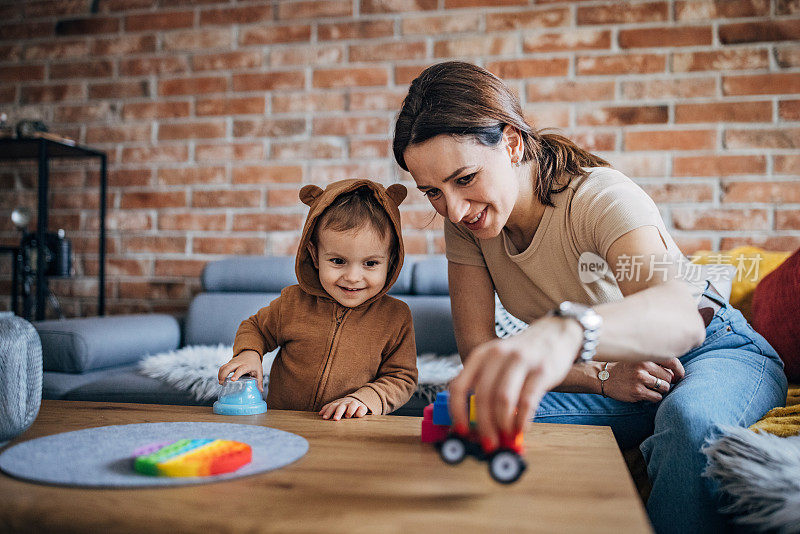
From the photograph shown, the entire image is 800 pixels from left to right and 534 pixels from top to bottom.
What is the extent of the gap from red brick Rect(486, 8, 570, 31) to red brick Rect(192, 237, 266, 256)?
3.82 feet

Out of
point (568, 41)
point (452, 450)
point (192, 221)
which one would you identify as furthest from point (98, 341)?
point (568, 41)

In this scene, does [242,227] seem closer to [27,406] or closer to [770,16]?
[27,406]

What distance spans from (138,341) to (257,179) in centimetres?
79

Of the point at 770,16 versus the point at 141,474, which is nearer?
the point at 141,474

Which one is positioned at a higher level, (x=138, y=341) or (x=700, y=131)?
(x=700, y=131)

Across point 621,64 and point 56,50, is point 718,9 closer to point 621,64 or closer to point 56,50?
point 621,64

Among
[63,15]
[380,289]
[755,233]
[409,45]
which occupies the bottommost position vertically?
[380,289]

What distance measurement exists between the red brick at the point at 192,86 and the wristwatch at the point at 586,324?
2.10 m

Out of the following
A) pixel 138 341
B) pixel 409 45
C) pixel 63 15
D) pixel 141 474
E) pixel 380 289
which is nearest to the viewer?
pixel 141 474

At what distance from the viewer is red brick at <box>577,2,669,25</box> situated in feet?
6.97

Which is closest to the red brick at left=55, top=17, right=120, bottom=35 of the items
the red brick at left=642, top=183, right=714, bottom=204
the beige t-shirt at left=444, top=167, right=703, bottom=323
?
the beige t-shirt at left=444, top=167, right=703, bottom=323

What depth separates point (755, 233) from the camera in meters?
2.06

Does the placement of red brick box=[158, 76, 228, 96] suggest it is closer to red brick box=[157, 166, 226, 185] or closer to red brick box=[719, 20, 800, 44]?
red brick box=[157, 166, 226, 185]

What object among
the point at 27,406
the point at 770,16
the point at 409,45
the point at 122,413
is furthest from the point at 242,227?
the point at 770,16
